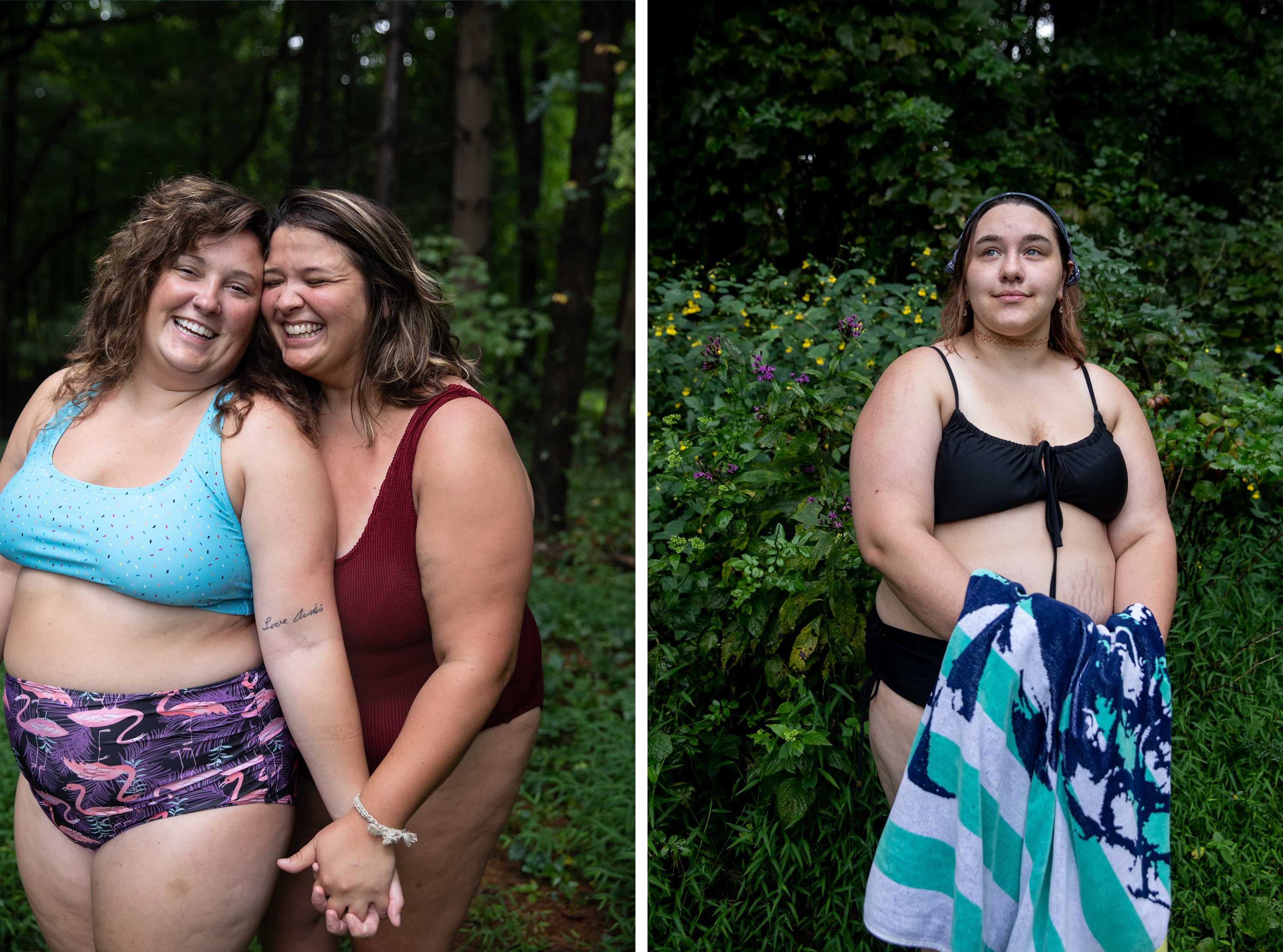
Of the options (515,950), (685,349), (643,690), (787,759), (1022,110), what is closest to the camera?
(643,690)

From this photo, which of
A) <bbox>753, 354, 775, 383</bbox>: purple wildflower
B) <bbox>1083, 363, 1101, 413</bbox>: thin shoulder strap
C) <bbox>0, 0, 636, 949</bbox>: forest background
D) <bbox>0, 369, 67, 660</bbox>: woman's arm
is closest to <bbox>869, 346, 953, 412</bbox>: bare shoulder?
<bbox>1083, 363, 1101, 413</bbox>: thin shoulder strap

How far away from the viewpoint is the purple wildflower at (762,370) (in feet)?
9.33

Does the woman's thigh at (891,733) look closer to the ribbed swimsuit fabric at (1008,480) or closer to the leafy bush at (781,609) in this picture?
the ribbed swimsuit fabric at (1008,480)

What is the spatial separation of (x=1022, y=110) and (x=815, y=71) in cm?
159

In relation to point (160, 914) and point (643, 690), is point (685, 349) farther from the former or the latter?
point (160, 914)

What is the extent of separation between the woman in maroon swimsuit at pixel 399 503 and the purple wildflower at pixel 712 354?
4.11ft

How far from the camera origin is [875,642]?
6.79ft

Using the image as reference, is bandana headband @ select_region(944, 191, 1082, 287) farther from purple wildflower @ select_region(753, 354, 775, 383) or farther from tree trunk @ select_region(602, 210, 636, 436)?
tree trunk @ select_region(602, 210, 636, 436)

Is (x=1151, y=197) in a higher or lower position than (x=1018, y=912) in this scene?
higher

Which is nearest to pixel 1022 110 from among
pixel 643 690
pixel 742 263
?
pixel 742 263

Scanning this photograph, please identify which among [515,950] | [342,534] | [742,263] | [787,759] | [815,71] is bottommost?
[515,950]

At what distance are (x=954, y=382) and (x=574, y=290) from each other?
17.5ft

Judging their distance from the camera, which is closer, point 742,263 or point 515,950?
point 515,950

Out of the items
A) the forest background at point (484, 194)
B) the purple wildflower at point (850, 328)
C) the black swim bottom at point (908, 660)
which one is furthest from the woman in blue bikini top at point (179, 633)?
A: the purple wildflower at point (850, 328)
